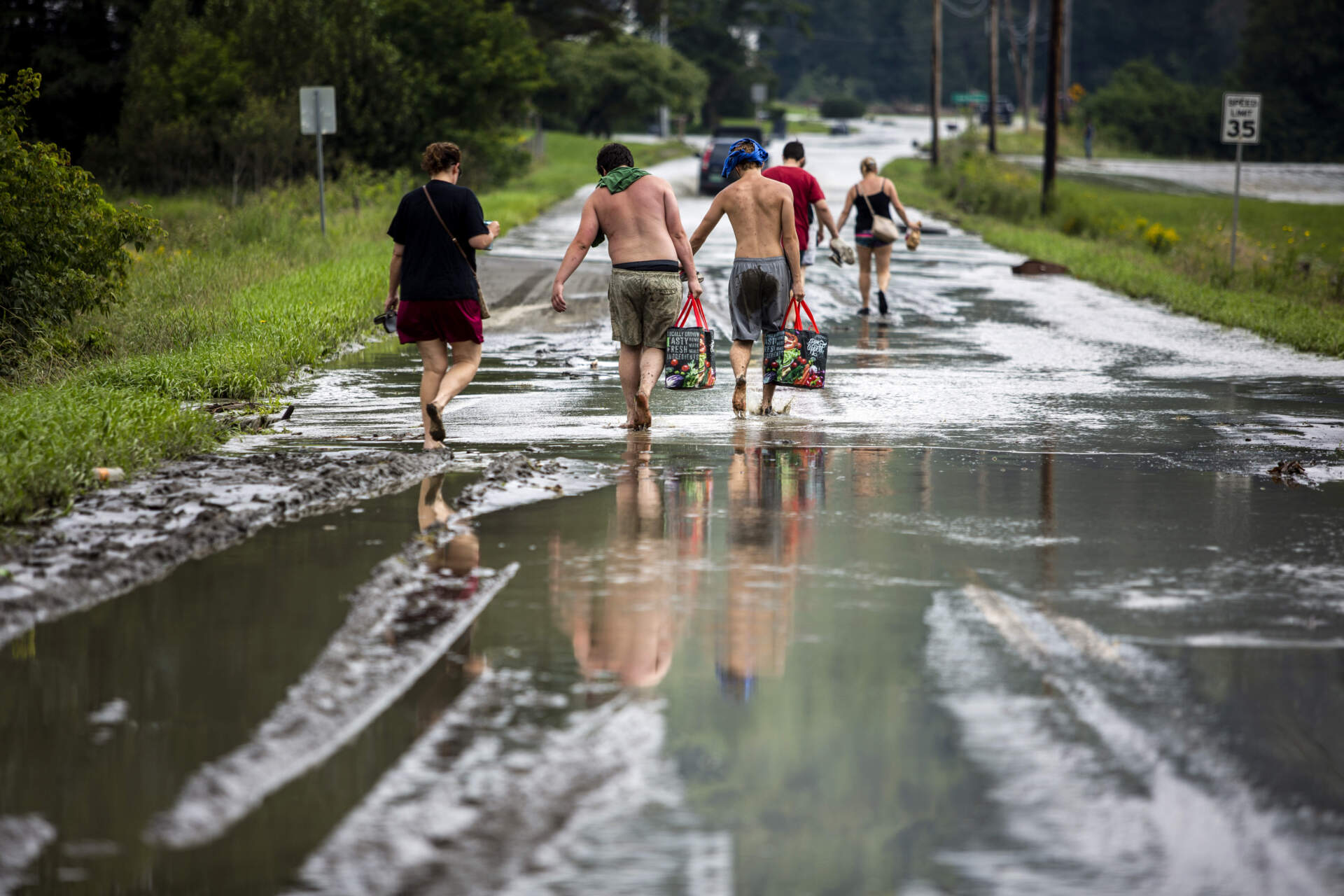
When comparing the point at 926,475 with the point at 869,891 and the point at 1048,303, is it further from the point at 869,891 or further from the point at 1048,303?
the point at 1048,303

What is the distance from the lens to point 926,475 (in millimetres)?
Answer: 9461

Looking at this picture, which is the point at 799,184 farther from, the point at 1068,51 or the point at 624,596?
the point at 1068,51

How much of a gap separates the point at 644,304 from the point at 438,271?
1.50m

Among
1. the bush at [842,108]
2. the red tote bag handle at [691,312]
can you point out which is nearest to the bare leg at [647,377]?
the red tote bag handle at [691,312]

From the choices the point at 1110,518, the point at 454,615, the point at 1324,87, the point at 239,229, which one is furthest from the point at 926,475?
the point at 1324,87

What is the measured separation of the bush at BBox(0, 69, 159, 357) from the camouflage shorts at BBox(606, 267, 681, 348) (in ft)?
21.1

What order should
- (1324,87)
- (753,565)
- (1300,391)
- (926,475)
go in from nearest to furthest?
(753,565) → (926,475) → (1300,391) → (1324,87)

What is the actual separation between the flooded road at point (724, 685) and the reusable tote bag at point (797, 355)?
1.21 m

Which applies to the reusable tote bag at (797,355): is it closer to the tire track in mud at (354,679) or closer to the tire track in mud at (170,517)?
the tire track in mud at (170,517)

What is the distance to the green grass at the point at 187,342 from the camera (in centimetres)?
880

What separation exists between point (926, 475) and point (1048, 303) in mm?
12564

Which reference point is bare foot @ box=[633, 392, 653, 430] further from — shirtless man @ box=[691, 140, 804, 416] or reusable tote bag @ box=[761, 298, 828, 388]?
reusable tote bag @ box=[761, 298, 828, 388]

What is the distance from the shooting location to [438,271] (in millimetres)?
10102

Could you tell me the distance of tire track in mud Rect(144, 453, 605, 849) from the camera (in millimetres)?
4289
